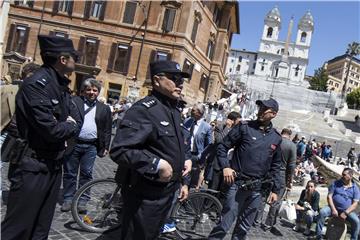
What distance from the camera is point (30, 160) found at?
365 centimetres

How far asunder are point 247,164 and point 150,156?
7.46 ft

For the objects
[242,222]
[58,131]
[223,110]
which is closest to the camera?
[58,131]

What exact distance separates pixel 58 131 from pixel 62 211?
332 centimetres

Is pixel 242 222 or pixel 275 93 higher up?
pixel 275 93

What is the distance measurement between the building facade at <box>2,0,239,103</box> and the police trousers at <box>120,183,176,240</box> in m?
31.5

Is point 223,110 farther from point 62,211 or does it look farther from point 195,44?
point 62,211

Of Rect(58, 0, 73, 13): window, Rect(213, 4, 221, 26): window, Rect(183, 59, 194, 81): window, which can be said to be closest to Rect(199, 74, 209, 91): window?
Rect(183, 59, 194, 81): window

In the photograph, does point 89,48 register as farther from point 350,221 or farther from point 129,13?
point 350,221

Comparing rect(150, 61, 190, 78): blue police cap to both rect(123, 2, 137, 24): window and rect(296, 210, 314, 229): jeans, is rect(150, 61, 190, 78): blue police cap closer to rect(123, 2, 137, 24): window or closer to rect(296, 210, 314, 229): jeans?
rect(296, 210, 314, 229): jeans

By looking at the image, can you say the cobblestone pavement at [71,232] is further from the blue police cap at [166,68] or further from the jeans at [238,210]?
the blue police cap at [166,68]

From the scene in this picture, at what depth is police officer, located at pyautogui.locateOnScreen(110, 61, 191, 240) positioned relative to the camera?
3.53 meters

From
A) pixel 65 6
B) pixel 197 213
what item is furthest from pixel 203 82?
pixel 197 213

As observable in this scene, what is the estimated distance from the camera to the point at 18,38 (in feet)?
123

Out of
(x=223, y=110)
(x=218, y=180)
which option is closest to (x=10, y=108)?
(x=218, y=180)
